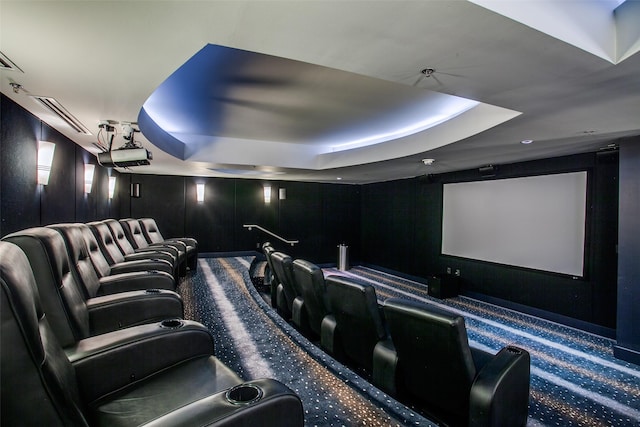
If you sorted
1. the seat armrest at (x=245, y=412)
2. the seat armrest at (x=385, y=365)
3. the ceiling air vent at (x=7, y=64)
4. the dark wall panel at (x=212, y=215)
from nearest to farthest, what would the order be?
1. the seat armrest at (x=245, y=412)
2. the ceiling air vent at (x=7, y=64)
3. the seat armrest at (x=385, y=365)
4. the dark wall panel at (x=212, y=215)

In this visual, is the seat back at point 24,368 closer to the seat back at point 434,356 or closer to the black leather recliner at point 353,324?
the seat back at point 434,356

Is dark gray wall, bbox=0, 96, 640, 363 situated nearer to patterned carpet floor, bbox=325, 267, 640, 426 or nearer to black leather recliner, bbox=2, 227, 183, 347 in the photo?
patterned carpet floor, bbox=325, 267, 640, 426

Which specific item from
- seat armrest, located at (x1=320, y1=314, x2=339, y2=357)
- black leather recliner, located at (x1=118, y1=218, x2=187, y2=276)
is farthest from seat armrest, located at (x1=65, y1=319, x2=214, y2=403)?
black leather recliner, located at (x1=118, y1=218, x2=187, y2=276)

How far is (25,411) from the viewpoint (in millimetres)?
768

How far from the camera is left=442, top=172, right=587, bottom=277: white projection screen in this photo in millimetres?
4508

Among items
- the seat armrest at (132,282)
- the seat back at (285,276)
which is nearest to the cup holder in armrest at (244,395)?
the seat armrest at (132,282)

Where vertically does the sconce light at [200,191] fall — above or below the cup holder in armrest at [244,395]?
above

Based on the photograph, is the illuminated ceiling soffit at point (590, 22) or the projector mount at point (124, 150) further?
the projector mount at point (124, 150)

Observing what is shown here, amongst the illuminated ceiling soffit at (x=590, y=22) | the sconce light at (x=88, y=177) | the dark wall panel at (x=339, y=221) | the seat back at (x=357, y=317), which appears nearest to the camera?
the illuminated ceiling soffit at (x=590, y=22)

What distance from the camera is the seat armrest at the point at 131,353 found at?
51.3 inches

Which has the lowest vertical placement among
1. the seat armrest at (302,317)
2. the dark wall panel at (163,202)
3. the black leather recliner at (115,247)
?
the seat armrest at (302,317)

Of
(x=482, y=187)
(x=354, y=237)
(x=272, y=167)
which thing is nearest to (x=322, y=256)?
(x=354, y=237)

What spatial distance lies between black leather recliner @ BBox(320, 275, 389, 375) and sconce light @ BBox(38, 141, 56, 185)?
293 centimetres

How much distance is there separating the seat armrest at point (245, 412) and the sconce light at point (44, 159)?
3.26m
